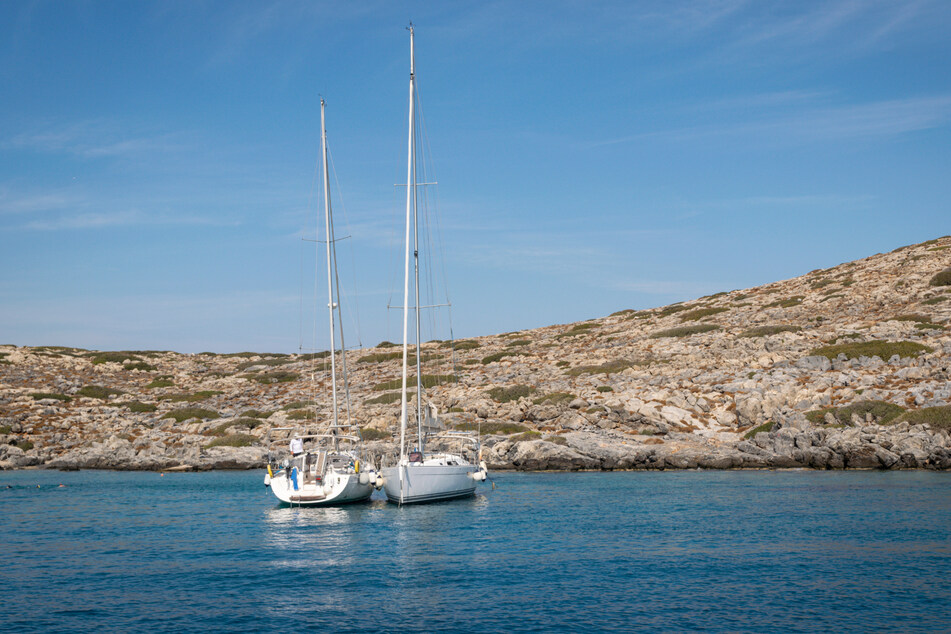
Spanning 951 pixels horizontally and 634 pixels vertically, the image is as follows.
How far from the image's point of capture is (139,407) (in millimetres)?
85875

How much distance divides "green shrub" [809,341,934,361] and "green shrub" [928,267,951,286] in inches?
1031

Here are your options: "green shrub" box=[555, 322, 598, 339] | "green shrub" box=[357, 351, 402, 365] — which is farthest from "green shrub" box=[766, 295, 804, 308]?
"green shrub" box=[357, 351, 402, 365]

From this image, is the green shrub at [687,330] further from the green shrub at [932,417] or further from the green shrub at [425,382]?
the green shrub at [932,417]

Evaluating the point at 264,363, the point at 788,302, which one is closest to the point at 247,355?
the point at 264,363

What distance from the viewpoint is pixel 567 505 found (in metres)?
41.6

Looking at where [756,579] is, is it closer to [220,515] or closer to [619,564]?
[619,564]

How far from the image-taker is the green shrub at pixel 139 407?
8500cm

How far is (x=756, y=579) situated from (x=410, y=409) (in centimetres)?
4935

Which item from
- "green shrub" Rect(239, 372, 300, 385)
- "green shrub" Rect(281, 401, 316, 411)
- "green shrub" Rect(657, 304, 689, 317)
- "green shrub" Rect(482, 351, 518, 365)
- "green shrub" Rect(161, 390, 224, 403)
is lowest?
"green shrub" Rect(281, 401, 316, 411)

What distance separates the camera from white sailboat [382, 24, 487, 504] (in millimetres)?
41188

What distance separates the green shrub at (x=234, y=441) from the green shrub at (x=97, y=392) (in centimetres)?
2800

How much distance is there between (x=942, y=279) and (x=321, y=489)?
79866 millimetres

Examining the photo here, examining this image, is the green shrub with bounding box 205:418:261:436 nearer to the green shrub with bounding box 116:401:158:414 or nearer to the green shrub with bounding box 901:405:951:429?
the green shrub with bounding box 116:401:158:414

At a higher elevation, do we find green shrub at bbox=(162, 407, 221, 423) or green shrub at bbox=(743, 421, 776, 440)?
green shrub at bbox=(162, 407, 221, 423)
